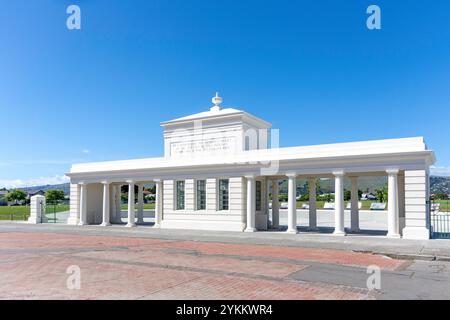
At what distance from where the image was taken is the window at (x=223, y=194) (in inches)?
994

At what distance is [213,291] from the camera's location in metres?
8.42

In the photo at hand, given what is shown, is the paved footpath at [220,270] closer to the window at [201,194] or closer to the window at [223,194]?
the window at [223,194]

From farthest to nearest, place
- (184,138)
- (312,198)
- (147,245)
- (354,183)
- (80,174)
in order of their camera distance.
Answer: (80,174) → (184,138) → (312,198) → (354,183) → (147,245)

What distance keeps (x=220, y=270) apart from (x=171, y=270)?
1.34 m

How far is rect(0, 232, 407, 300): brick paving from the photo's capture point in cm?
822

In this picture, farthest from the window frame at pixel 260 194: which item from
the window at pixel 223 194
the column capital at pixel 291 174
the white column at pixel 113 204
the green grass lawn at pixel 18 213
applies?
the green grass lawn at pixel 18 213

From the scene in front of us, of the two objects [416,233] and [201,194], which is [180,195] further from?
[416,233]

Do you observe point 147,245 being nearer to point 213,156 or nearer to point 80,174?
point 213,156

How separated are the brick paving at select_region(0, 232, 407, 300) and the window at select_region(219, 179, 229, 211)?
7620 millimetres

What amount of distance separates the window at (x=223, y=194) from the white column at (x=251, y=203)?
182 centimetres

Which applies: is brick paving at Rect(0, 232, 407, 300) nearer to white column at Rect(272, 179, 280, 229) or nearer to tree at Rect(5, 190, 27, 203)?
white column at Rect(272, 179, 280, 229)

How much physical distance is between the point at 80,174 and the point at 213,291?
24.7 metres

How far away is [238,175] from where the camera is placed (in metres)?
24.2
